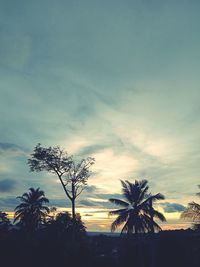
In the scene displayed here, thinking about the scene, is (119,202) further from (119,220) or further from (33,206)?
(33,206)

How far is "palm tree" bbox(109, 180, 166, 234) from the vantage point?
35.0 metres

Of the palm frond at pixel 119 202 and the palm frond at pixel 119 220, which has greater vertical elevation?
the palm frond at pixel 119 202

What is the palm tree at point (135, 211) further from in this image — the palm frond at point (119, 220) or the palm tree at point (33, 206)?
the palm tree at point (33, 206)

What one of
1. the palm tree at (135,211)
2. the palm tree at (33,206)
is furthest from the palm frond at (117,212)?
the palm tree at (33,206)

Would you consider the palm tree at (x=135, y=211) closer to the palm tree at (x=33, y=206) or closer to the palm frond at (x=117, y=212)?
the palm frond at (x=117, y=212)

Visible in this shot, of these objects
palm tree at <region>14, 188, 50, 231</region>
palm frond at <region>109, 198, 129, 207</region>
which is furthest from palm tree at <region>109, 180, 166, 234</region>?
palm tree at <region>14, 188, 50, 231</region>

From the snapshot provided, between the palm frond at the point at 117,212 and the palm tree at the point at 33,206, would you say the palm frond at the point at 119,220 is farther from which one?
the palm tree at the point at 33,206

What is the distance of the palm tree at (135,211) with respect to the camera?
115 ft

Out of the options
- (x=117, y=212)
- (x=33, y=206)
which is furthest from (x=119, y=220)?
(x=33, y=206)

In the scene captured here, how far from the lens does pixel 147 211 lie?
3562cm

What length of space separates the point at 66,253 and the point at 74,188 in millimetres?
11175

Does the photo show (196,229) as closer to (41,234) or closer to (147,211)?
(147,211)

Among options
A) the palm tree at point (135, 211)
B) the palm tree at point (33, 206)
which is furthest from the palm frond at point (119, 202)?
the palm tree at point (33, 206)

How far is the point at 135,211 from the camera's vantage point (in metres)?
35.8
